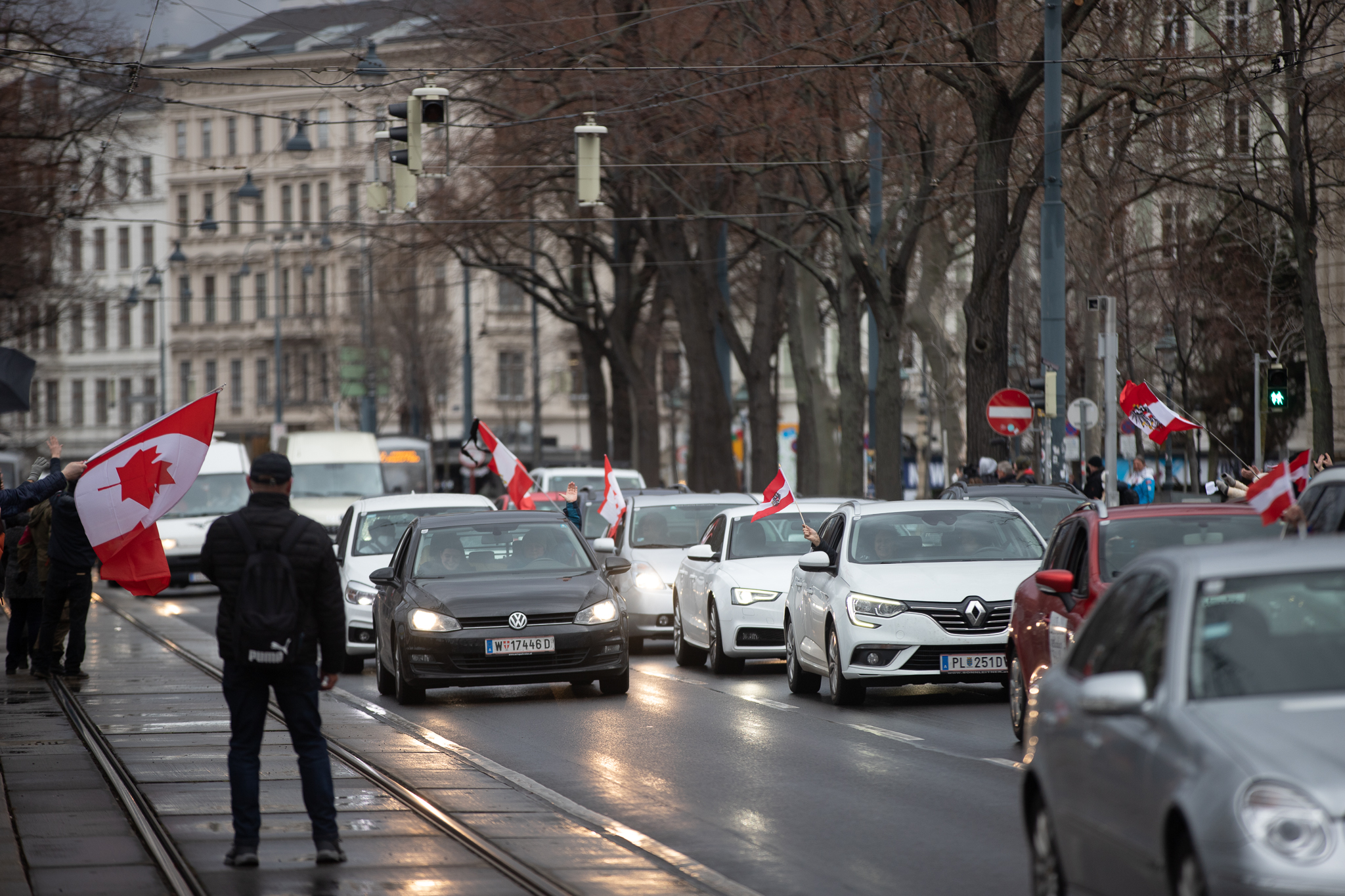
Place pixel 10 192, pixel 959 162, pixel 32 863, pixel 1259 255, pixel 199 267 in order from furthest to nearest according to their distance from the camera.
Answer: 1. pixel 199 267
2. pixel 1259 255
3. pixel 10 192
4. pixel 959 162
5. pixel 32 863

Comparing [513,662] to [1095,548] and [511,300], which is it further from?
[511,300]

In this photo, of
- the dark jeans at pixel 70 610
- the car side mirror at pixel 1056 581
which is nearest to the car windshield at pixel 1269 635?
the car side mirror at pixel 1056 581

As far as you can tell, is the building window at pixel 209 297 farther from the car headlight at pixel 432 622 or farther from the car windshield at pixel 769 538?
the car headlight at pixel 432 622

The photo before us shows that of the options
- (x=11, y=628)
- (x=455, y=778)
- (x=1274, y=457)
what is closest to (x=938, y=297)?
(x=1274, y=457)

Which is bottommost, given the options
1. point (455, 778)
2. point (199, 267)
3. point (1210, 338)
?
point (455, 778)

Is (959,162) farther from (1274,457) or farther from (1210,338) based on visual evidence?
(1274,457)

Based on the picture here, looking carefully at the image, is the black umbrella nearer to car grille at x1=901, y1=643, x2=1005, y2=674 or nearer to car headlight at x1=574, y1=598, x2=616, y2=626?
car headlight at x1=574, y1=598, x2=616, y2=626

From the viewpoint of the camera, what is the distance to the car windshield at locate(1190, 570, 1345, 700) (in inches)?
226

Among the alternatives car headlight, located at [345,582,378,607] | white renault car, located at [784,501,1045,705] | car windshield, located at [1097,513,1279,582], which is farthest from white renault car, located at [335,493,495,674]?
car windshield, located at [1097,513,1279,582]

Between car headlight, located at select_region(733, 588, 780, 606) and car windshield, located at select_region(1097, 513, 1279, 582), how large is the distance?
649cm

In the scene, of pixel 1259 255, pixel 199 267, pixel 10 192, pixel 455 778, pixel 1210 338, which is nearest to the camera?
pixel 455 778

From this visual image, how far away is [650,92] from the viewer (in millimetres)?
31094

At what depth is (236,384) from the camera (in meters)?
112

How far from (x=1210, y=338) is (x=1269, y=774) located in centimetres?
4530
